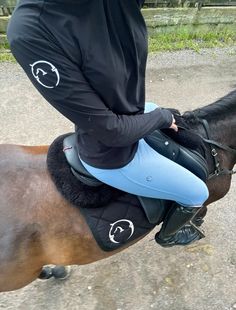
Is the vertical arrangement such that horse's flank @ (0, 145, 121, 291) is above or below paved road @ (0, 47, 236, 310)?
above

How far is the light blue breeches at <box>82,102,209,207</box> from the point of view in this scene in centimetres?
208

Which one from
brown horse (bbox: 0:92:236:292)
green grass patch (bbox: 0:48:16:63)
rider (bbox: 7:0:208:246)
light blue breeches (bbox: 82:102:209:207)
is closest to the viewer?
rider (bbox: 7:0:208:246)

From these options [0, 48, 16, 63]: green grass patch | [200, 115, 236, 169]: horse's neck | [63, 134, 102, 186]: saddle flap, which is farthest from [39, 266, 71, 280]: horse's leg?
[0, 48, 16, 63]: green grass patch

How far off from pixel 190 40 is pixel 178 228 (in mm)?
4832

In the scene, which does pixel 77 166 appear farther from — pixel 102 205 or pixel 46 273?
pixel 46 273

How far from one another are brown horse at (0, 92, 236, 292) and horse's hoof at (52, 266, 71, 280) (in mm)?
536

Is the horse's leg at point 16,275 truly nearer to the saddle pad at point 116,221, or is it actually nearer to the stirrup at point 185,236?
the saddle pad at point 116,221

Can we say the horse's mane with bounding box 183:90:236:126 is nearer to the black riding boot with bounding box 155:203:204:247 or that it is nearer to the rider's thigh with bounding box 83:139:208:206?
the rider's thigh with bounding box 83:139:208:206

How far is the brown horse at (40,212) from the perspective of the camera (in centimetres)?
218

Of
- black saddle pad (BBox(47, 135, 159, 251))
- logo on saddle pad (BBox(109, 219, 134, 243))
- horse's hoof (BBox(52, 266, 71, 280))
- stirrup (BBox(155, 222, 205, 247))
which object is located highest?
black saddle pad (BBox(47, 135, 159, 251))

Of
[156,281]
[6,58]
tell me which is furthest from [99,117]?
[6,58]

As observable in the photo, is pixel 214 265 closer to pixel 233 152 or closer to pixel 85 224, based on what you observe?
pixel 233 152

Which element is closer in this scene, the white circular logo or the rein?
the white circular logo

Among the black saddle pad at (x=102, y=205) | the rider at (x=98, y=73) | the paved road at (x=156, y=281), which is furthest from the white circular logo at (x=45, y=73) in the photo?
the paved road at (x=156, y=281)
